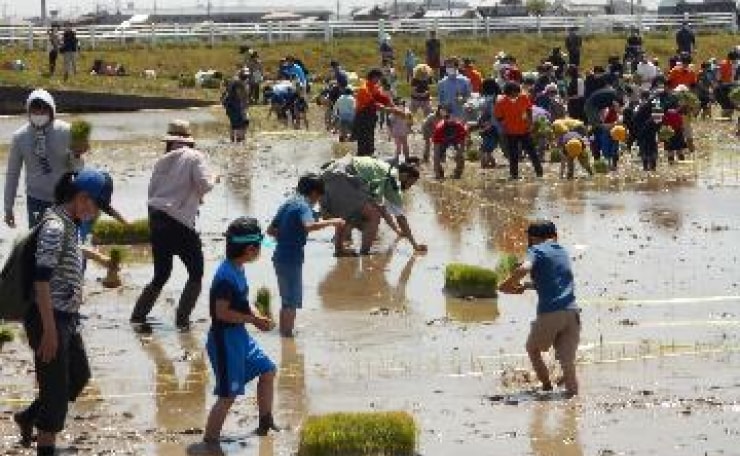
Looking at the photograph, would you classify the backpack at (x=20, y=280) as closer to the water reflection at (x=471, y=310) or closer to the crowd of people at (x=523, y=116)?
the water reflection at (x=471, y=310)

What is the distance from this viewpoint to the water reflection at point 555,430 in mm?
11329

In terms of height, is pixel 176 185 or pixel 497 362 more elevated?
pixel 176 185

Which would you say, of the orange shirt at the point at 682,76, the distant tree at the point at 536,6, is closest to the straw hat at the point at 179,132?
the orange shirt at the point at 682,76

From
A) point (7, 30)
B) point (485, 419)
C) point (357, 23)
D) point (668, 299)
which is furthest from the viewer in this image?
point (357, 23)

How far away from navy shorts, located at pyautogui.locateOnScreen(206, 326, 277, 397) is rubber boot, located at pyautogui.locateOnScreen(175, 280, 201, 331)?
13.0ft

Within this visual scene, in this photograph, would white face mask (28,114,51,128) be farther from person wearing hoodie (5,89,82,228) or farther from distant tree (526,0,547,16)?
distant tree (526,0,547,16)

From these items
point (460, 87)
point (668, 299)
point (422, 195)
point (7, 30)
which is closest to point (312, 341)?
point (668, 299)

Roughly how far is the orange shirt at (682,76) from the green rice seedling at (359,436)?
25.9 metres

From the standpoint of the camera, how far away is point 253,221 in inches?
460

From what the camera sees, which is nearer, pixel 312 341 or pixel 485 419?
pixel 485 419

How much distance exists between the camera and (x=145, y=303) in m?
15.7

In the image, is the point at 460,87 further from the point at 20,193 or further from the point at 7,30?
the point at 7,30

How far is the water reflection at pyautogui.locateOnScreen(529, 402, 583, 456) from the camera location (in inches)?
446

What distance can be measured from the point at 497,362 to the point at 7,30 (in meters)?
42.9
